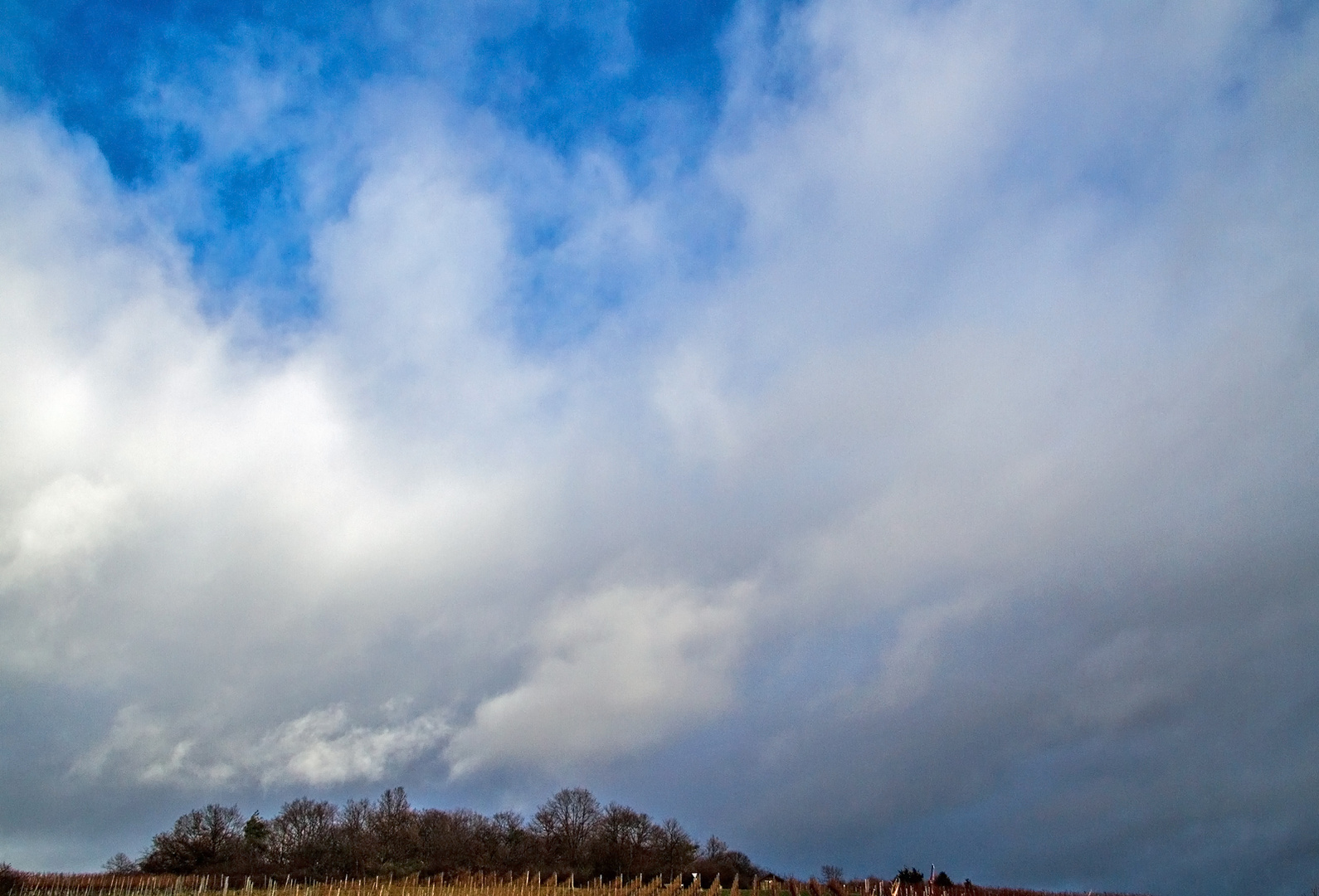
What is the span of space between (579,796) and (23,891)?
55.7 metres

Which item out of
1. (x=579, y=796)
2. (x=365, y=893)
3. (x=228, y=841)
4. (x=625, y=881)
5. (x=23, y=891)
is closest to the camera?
(x=365, y=893)

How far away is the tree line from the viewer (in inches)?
2955

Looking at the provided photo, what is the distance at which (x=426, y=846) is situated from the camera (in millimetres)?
85375

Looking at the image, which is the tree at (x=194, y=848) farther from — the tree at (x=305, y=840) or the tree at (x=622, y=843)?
the tree at (x=622, y=843)

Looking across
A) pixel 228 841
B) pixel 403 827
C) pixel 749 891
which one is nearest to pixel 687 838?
pixel 403 827

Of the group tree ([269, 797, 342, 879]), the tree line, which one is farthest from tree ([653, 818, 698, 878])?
tree ([269, 797, 342, 879])

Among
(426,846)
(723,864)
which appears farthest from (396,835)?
(723,864)

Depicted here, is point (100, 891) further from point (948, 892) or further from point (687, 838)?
point (948, 892)

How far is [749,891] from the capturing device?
52.6 m

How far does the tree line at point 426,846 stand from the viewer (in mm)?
75062

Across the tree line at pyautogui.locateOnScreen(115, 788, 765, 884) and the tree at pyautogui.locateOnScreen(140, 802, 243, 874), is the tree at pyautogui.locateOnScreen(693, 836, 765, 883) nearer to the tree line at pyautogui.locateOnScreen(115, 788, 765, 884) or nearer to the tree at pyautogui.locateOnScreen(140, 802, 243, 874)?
the tree line at pyautogui.locateOnScreen(115, 788, 765, 884)

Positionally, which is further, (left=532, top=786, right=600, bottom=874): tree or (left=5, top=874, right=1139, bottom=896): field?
(left=532, top=786, right=600, bottom=874): tree

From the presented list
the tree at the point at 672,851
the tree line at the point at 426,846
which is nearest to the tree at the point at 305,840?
the tree line at the point at 426,846

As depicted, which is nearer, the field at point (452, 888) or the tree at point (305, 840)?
the field at point (452, 888)
